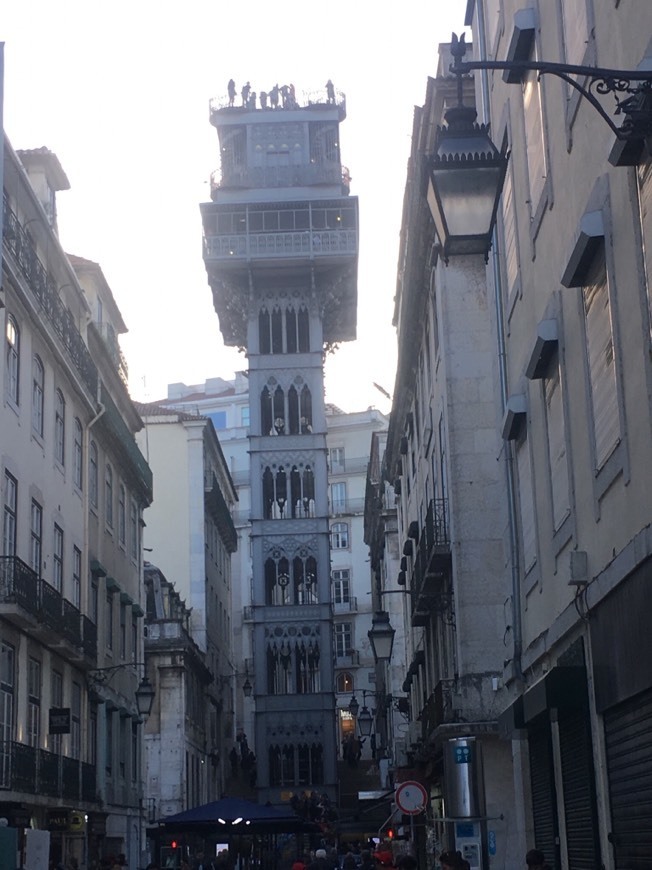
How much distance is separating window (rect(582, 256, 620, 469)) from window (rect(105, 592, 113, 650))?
2995 centimetres

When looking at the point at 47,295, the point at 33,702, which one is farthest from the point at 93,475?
the point at 33,702

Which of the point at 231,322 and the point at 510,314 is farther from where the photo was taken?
the point at 231,322

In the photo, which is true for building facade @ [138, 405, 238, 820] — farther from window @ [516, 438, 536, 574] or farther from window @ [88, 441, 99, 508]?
window @ [516, 438, 536, 574]

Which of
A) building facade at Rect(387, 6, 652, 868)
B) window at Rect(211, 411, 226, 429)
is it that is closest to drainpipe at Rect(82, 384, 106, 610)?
building facade at Rect(387, 6, 652, 868)

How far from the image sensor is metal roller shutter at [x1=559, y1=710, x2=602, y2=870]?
40.8ft

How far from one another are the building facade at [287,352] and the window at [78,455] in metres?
28.2

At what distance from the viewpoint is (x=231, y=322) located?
6962 cm

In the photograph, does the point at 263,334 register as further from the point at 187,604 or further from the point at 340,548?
the point at 340,548

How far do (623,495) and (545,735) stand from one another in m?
5.35

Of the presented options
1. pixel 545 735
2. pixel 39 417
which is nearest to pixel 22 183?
pixel 39 417

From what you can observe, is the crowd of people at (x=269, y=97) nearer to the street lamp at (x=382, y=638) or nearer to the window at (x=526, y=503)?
the street lamp at (x=382, y=638)

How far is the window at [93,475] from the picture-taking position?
38594 millimetres

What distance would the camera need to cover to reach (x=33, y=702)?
3094cm

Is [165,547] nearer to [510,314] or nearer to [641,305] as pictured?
[510,314]
